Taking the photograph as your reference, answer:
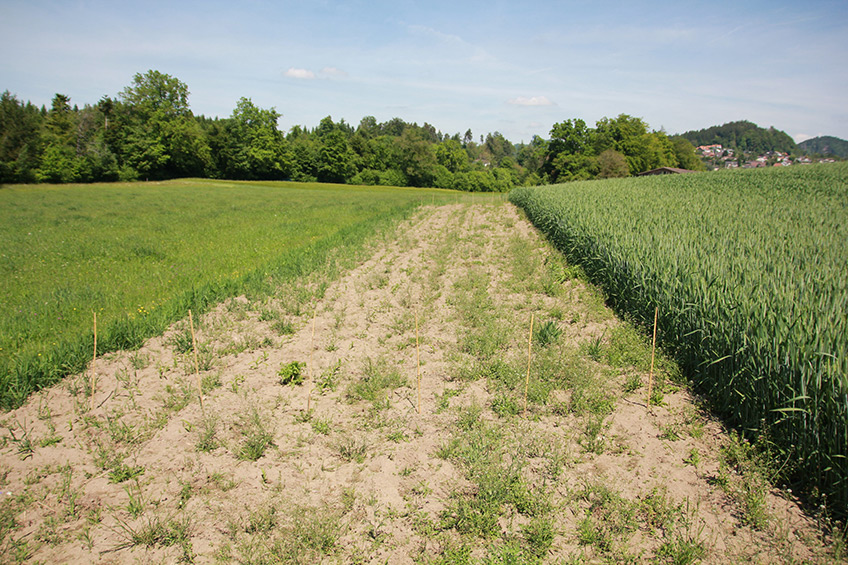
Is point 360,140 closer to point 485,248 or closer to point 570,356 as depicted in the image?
point 485,248

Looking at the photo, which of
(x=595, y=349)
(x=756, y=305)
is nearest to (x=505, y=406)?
(x=595, y=349)

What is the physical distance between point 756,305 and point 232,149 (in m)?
84.2

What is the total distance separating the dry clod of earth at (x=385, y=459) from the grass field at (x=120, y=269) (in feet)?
2.18

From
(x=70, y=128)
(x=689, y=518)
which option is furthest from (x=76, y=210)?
(x=70, y=128)

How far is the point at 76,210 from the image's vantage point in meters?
27.1

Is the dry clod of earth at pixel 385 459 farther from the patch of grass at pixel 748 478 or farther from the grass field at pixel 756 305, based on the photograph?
the grass field at pixel 756 305

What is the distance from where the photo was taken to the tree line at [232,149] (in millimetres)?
59031

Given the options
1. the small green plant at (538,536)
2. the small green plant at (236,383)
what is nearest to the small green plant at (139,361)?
the small green plant at (236,383)

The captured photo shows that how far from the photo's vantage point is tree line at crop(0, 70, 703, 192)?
194 ft

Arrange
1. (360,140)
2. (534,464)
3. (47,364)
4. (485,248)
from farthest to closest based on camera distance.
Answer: (360,140), (485,248), (47,364), (534,464)

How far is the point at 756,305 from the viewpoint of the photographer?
17.0 ft

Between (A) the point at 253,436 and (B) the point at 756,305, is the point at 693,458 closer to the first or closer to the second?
(B) the point at 756,305

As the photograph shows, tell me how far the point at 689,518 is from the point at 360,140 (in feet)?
319

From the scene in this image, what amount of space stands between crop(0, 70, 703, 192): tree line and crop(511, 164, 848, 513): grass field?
229 ft
